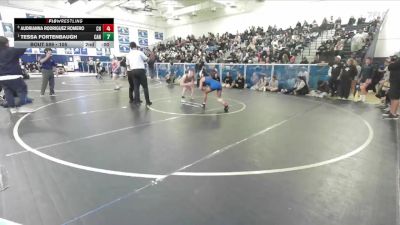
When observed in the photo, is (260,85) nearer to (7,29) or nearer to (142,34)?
(7,29)

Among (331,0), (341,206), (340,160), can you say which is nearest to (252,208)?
(341,206)

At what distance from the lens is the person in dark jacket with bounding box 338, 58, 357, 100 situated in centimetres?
1033

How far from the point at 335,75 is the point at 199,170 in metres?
9.45

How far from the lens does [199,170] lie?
3.60m

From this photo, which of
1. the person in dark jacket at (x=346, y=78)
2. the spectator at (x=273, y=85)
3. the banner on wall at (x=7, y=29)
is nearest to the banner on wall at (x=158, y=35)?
the banner on wall at (x=7, y=29)

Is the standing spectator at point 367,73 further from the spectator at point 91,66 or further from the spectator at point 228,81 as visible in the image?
the spectator at point 91,66

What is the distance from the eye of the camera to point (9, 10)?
25219 mm

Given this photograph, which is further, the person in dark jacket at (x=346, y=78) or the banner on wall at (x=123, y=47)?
the banner on wall at (x=123, y=47)

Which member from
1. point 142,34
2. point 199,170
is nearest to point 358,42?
point 199,170

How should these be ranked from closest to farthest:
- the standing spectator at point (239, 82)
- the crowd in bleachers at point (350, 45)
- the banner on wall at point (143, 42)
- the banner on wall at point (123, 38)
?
the standing spectator at point (239, 82) → the crowd in bleachers at point (350, 45) → the banner on wall at point (123, 38) → the banner on wall at point (143, 42)

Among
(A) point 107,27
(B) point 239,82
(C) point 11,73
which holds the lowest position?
(B) point 239,82

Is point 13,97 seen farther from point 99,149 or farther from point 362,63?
point 362,63

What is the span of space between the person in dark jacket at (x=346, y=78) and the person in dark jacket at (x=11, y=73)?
35.1ft
